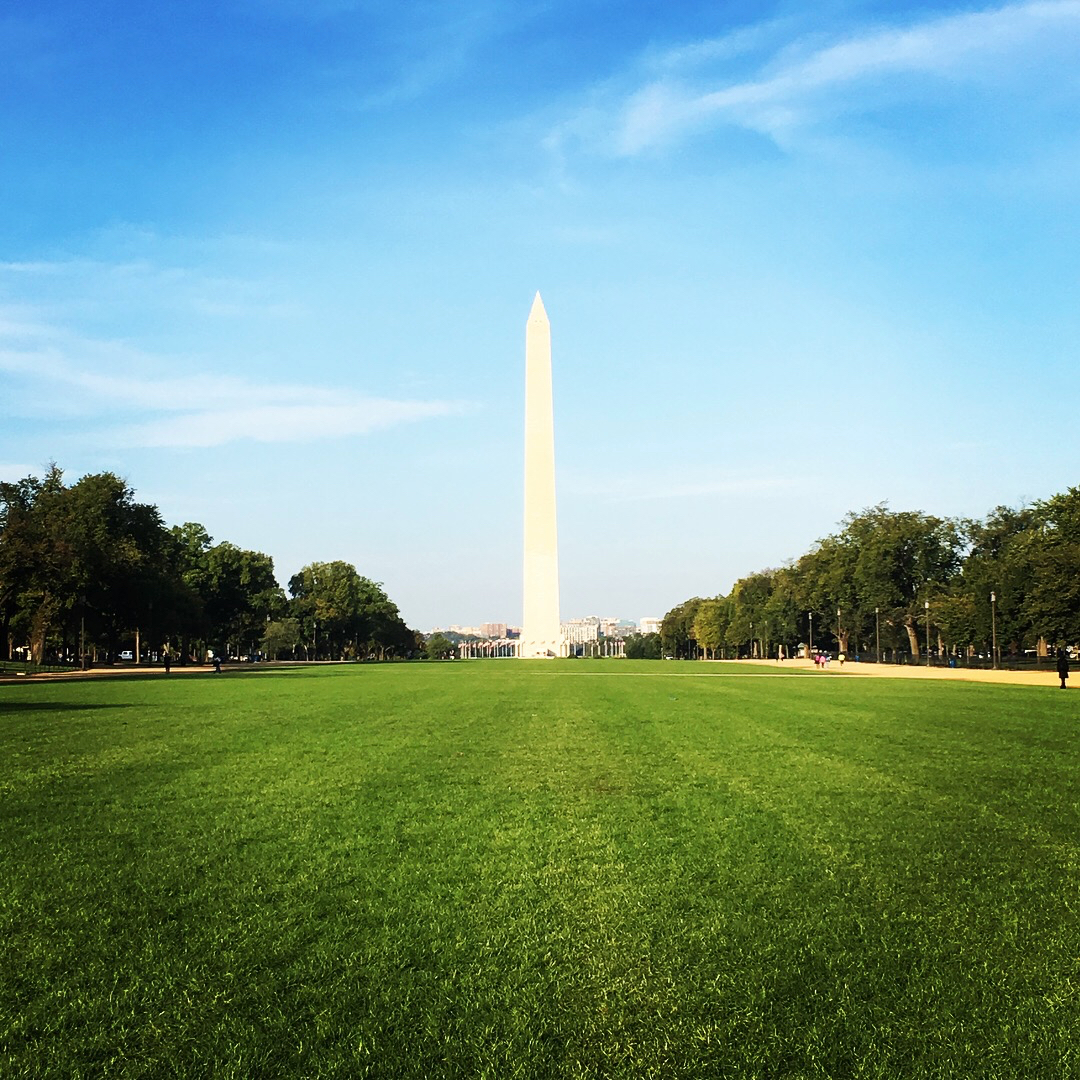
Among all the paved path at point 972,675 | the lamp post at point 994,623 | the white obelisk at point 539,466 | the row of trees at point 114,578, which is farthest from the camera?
the white obelisk at point 539,466

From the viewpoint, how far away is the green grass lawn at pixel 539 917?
4355 millimetres

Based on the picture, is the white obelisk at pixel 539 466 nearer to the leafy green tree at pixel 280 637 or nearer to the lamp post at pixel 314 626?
the leafy green tree at pixel 280 637

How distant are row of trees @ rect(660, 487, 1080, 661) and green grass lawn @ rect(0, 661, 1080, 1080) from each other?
47554 millimetres

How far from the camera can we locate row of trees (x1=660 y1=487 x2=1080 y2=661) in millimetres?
57541

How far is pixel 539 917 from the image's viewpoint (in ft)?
20.7

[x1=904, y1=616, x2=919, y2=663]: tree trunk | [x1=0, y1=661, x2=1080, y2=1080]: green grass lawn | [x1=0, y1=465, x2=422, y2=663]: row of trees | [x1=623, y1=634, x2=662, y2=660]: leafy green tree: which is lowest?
[x1=623, y1=634, x2=662, y2=660]: leafy green tree

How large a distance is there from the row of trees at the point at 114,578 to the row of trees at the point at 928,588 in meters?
49.8

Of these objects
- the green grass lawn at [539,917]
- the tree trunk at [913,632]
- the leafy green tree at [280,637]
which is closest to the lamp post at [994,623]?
the tree trunk at [913,632]

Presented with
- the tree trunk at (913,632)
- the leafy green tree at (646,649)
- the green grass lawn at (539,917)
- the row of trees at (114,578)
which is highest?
the row of trees at (114,578)

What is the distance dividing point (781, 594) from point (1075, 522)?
56630 millimetres

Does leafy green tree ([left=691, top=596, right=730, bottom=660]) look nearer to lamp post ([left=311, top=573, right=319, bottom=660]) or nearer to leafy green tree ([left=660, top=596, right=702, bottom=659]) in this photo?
leafy green tree ([left=660, top=596, right=702, bottom=659])

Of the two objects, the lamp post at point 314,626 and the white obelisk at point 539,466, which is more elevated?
the white obelisk at point 539,466

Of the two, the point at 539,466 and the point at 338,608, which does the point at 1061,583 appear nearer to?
the point at 539,466

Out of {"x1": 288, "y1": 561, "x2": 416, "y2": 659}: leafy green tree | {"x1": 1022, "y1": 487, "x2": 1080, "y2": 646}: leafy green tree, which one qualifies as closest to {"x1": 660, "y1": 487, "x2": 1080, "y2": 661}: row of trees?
{"x1": 1022, "y1": 487, "x2": 1080, "y2": 646}: leafy green tree
